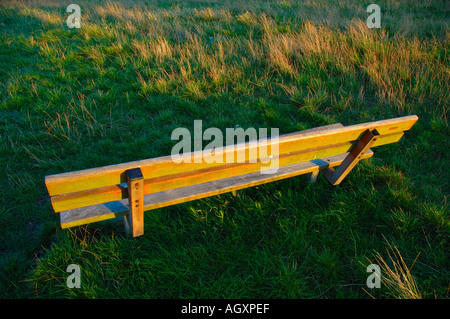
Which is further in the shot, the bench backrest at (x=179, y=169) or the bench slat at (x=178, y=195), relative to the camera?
the bench slat at (x=178, y=195)

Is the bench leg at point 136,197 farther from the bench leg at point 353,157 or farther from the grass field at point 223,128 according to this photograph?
the bench leg at point 353,157

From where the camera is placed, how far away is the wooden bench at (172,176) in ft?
5.99

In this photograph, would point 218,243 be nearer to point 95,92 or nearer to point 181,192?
point 181,192

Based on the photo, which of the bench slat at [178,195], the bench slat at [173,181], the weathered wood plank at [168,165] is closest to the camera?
the weathered wood plank at [168,165]

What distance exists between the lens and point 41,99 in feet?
15.2

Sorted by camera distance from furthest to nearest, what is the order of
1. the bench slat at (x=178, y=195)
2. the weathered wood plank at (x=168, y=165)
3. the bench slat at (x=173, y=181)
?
the bench slat at (x=178, y=195) → the bench slat at (x=173, y=181) → the weathered wood plank at (x=168, y=165)

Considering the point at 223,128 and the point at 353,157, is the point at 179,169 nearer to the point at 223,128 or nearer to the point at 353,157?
the point at 353,157

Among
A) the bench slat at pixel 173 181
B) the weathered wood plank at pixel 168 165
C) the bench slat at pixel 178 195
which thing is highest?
the weathered wood plank at pixel 168 165

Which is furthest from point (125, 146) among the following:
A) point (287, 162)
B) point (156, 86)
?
point (287, 162)

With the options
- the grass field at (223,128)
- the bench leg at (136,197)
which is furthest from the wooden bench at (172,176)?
the grass field at (223,128)

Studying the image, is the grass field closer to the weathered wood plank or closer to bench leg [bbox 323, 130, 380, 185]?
bench leg [bbox 323, 130, 380, 185]

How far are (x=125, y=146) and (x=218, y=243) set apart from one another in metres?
1.97

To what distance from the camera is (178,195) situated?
245 cm

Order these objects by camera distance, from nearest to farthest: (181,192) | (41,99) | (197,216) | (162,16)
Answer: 1. (181,192)
2. (197,216)
3. (41,99)
4. (162,16)
